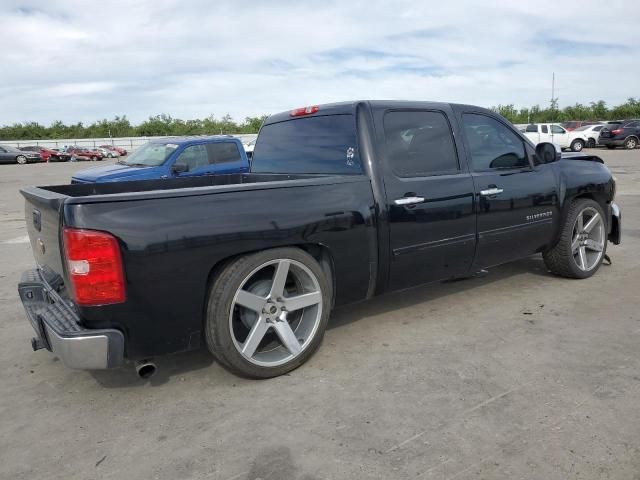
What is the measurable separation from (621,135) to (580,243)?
28.8 metres

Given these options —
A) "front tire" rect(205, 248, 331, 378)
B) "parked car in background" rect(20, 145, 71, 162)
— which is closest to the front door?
"front tire" rect(205, 248, 331, 378)

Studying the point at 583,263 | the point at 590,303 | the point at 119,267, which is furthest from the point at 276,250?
the point at 583,263

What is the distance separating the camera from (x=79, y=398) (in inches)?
122

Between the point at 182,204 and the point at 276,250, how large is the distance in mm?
641

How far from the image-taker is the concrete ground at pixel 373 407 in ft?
7.92

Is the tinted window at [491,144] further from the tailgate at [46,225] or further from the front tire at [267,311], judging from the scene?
the tailgate at [46,225]

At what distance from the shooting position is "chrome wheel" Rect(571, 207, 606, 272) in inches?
199

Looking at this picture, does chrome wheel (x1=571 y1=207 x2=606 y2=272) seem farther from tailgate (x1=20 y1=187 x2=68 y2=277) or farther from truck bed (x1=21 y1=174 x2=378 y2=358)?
tailgate (x1=20 y1=187 x2=68 y2=277)

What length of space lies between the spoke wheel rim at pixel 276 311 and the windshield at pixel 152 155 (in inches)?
A: 295

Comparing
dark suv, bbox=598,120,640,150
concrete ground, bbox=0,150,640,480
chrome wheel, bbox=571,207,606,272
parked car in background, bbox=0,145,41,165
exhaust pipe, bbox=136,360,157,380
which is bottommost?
concrete ground, bbox=0,150,640,480

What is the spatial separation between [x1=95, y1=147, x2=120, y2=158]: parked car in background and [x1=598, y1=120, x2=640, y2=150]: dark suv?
123 ft

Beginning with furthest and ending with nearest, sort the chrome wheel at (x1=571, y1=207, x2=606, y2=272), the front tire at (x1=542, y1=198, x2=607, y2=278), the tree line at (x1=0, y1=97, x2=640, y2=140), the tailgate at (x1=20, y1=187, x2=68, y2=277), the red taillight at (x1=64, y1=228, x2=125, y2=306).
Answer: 1. the tree line at (x1=0, y1=97, x2=640, y2=140)
2. the chrome wheel at (x1=571, y1=207, x2=606, y2=272)
3. the front tire at (x1=542, y1=198, x2=607, y2=278)
4. the tailgate at (x1=20, y1=187, x2=68, y2=277)
5. the red taillight at (x1=64, y1=228, x2=125, y2=306)

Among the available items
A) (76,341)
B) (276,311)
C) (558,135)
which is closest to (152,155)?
(276,311)

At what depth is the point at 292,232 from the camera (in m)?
3.12
